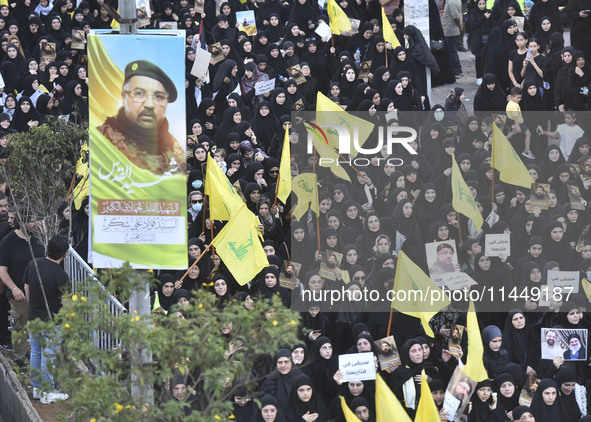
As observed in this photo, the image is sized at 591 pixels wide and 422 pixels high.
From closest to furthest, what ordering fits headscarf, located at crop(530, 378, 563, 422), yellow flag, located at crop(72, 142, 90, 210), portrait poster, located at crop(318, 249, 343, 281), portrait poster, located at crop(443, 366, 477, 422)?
portrait poster, located at crop(443, 366, 477, 422), headscarf, located at crop(530, 378, 563, 422), portrait poster, located at crop(318, 249, 343, 281), yellow flag, located at crop(72, 142, 90, 210)

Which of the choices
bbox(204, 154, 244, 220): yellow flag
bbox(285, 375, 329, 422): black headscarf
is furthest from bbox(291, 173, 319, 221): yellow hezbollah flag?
bbox(285, 375, 329, 422): black headscarf

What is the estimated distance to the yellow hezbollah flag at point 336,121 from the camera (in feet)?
48.1

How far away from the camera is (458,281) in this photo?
12.9 m

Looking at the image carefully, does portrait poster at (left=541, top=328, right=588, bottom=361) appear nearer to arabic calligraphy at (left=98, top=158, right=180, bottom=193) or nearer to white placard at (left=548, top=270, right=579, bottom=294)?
white placard at (left=548, top=270, right=579, bottom=294)

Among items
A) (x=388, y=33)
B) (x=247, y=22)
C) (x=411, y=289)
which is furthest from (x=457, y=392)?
(x=247, y=22)

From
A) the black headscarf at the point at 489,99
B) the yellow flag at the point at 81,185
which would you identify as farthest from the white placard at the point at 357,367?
the black headscarf at the point at 489,99

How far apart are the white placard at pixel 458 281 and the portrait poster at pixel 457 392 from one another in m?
2.08

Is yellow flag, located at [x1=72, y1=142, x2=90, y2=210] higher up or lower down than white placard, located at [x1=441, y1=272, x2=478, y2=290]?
higher up

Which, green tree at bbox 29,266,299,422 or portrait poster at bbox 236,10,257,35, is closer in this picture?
green tree at bbox 29,266,299,422

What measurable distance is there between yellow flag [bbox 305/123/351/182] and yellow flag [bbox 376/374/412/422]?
4.37 metres

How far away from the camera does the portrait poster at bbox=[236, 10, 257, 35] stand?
66.7 feet

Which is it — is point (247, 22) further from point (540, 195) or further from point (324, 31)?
point (540, 195)

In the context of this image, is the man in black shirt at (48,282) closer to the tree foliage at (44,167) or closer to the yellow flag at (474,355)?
the tree foliage at (44,167)

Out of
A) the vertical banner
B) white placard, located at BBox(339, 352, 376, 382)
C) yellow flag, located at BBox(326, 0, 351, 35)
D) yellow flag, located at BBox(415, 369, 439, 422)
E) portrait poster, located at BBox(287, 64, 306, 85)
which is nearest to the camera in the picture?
the vertical banner
